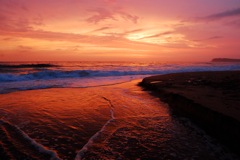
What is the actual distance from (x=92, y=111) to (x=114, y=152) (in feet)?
8.18

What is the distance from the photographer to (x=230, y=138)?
3408 mm

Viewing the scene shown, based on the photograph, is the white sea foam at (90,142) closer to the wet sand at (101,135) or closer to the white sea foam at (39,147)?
the wet sand at (101,135)

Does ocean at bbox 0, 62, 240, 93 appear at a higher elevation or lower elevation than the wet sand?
higher

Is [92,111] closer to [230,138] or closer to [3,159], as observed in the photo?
[3,159]

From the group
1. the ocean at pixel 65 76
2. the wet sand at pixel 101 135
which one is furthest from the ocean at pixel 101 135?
the ocean at pixel 65 76

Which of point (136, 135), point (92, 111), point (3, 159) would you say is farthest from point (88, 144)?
point (92, 111)

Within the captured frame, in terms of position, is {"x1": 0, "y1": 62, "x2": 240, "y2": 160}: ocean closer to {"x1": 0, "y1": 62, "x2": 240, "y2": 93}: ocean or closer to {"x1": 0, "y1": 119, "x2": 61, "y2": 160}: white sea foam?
{"x1": 0, "y1": 119, "x2": 61, "y2": 160}: white sea foam

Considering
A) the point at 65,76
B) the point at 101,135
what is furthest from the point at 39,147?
the point at 65,76

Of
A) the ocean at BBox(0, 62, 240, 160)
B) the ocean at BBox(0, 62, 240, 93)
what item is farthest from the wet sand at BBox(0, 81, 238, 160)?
the ocean at BBox(0, 62, 240, 93)

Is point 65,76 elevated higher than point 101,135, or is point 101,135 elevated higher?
point 65,76

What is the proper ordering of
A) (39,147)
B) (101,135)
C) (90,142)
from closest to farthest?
(39,147)
(90,142)
(101,135)

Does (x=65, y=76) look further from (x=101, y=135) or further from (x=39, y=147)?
(x=39, y=147)

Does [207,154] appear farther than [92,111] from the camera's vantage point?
No

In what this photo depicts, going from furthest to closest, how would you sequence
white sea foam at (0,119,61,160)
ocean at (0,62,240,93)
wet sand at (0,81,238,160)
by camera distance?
ocean at (0,62,240,93) → wet sand at (0,81,238,160) → white sea foam at (0,119,61,160)
